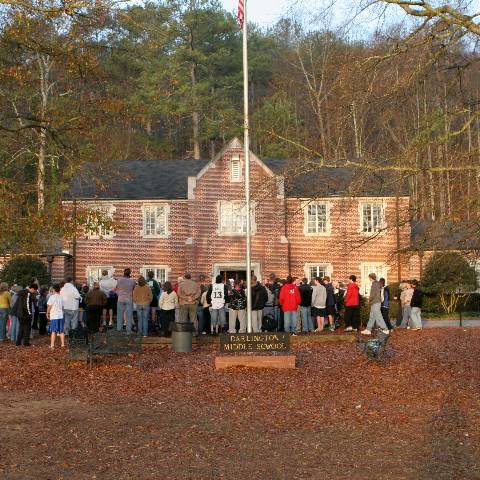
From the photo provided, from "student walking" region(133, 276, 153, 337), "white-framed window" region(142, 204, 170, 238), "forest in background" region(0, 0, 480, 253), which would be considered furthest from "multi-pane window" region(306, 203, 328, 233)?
"student walking" region(133, 276, 153, 337)

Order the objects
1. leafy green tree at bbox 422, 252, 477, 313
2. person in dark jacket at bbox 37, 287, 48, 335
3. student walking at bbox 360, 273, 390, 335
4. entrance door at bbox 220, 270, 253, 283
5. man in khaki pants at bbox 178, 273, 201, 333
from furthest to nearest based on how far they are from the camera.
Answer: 1. entrance door at bbox 220, 270, 253, 283
2. leafy green tree at bbox 422, 252, 477, 313
3. person in dark jacket at bbox 37, 287, 48, 335
4. student walking at bbox 360, 273, 390, 335
5. man in khaki pants at bbox 178, 273, 201, 333

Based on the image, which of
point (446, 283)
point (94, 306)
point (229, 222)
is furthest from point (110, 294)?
point (446, 283)

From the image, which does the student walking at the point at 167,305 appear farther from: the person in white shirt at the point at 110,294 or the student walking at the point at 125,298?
the person in white shirt at the point at 110,294

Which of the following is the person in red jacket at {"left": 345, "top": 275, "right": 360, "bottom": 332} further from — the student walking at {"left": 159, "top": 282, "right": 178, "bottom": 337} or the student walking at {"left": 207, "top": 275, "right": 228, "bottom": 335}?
the student walking at {"left": 159, "top": 282, "right": 178, "bottom": 337}

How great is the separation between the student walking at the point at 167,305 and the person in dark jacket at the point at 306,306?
13.2 feet

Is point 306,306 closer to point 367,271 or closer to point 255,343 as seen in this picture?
point 255,343

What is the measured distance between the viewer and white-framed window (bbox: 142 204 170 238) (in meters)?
43.2

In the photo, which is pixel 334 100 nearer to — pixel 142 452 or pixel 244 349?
pixel 244 349

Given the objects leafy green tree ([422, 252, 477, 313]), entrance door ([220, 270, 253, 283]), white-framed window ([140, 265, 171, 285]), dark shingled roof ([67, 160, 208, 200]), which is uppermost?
dark shingled roof ([67, 160, 208, 200])

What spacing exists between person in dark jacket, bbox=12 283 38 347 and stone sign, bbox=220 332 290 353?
7275mm

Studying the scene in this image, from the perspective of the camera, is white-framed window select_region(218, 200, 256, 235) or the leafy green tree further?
white-framed window select_region(218, 200, 256, 235)

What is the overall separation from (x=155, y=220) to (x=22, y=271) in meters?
6.83

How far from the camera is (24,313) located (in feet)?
80.6

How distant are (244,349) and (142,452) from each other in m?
8.25
